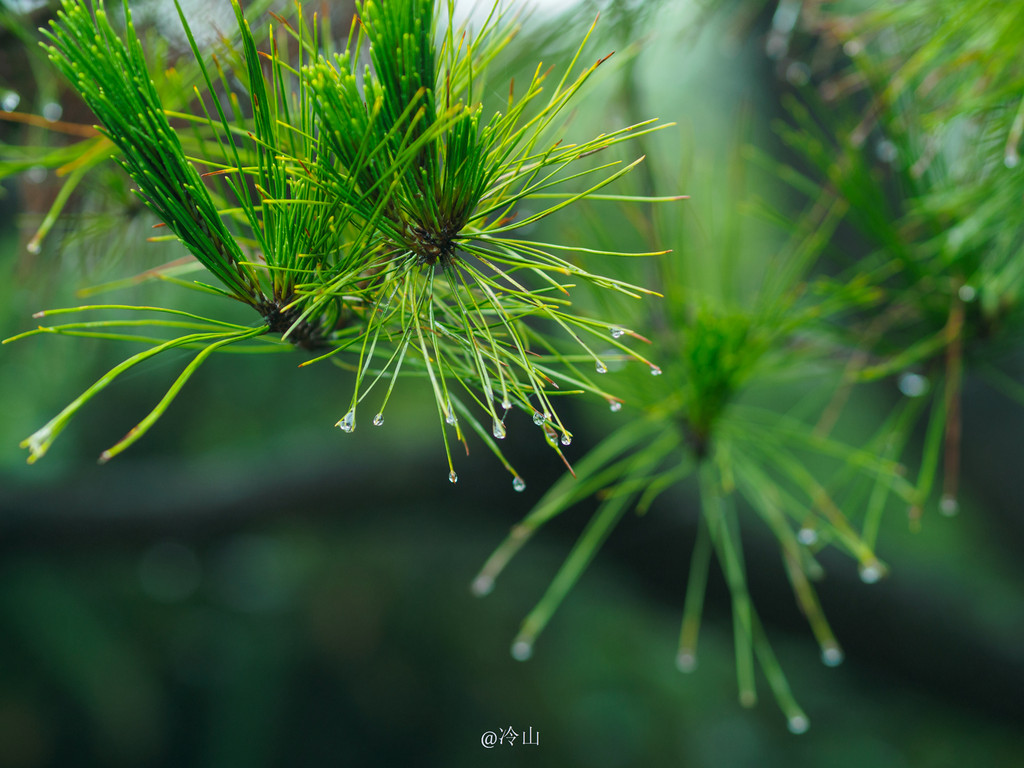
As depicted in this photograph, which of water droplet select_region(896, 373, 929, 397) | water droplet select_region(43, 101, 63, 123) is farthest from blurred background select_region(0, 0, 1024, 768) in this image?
water droplet select_region(896, 373, 929, 397)

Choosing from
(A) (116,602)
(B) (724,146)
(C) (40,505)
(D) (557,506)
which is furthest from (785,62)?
(A) (116,602)

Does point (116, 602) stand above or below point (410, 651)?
above

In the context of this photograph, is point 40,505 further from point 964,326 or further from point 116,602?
point 964,326

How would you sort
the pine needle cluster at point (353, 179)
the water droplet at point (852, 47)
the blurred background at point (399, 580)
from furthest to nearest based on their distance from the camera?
the blurred background at point (399, 580), the water droplet at point (852, 47), the pine needle cluster at point (353, 179)

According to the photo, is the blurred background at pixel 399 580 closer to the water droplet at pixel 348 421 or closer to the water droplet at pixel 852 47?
the water droplet at pixel 852 47

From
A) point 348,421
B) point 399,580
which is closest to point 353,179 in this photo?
point 348,421

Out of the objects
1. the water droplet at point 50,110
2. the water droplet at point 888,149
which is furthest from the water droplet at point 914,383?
the water droplet at point 50,110

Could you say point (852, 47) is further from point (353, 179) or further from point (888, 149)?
point (353, 179)

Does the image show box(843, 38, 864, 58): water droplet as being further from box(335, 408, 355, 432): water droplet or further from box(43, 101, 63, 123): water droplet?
box(43, 101, 63, 123): water droplet
